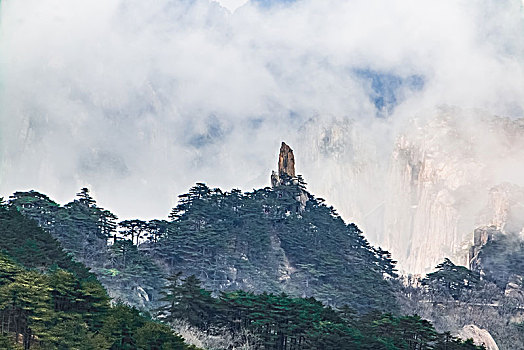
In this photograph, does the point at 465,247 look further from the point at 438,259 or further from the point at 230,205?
the point at 230,205

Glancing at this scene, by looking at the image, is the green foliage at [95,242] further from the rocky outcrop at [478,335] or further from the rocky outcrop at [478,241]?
the rocky outcrop at [478,241]

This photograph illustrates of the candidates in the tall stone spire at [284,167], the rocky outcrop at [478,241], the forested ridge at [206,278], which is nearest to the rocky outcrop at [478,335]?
the forested ridge at [206,278]

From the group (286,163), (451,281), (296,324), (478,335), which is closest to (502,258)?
(451,281)

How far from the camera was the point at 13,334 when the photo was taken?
47.9 meters

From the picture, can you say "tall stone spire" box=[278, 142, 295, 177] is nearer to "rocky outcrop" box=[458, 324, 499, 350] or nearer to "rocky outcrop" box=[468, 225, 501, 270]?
"rocky outcrop" box=[468, 225, 501, 270]

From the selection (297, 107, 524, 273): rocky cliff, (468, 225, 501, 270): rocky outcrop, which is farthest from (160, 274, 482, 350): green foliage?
(297, 107, 524, 273): rocky cliff

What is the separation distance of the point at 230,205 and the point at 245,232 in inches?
179

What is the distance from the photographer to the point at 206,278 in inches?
3423

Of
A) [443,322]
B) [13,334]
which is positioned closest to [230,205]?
[443,322]

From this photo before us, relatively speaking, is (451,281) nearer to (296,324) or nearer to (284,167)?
(284,167)

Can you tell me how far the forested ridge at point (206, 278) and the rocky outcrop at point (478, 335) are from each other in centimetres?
579

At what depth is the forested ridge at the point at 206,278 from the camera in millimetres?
48406

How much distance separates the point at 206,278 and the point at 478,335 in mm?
23798

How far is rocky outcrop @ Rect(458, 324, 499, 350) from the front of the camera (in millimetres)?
81312
